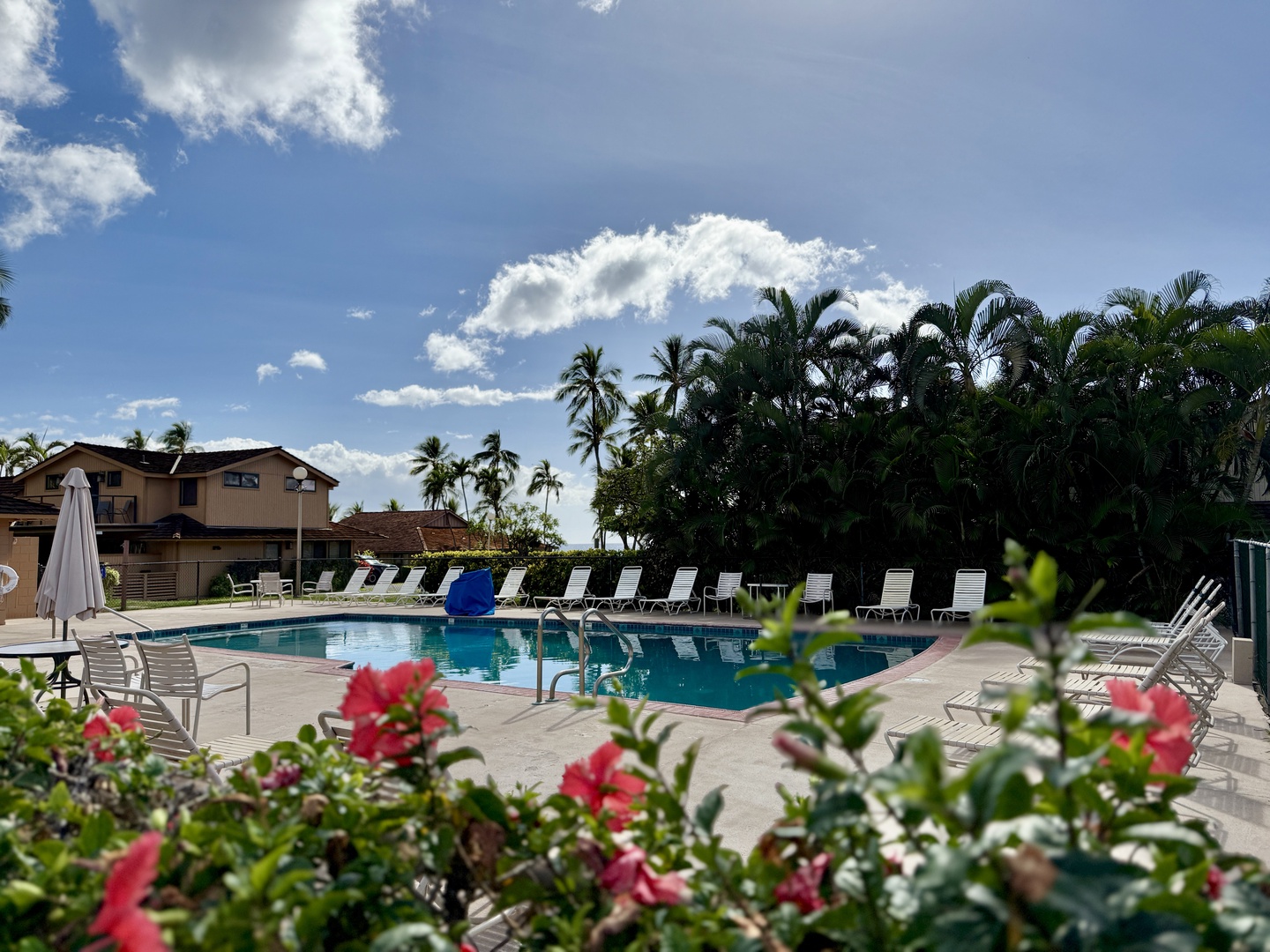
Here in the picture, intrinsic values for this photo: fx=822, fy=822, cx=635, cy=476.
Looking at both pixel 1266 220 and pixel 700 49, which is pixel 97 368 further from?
pixel 1266 220

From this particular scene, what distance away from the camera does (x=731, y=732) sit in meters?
6.25

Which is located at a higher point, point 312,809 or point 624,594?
point 312,809

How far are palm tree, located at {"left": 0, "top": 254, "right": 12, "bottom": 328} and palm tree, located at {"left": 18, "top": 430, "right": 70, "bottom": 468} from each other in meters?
34.9

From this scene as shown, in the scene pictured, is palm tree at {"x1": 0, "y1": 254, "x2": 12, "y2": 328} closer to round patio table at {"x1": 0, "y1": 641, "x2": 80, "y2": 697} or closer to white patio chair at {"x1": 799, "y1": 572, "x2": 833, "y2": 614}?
round patio table at {"x1": 0, "y1": 641, "x2": 80, "y2": 697}

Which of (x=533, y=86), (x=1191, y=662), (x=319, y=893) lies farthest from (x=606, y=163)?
(x=319, y=893)

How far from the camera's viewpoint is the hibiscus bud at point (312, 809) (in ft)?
4.27

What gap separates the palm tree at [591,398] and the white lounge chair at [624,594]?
19.8 meters

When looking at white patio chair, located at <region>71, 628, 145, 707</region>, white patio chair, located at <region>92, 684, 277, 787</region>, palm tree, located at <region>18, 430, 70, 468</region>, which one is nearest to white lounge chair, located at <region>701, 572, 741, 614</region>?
white patio chair, located at <region>71, 628, 145, 707</region>

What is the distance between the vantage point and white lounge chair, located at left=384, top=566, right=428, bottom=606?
65.5ft

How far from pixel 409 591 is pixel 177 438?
151 ft

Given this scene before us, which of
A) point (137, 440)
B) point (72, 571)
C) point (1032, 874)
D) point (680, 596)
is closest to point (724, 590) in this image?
point (680, 596)

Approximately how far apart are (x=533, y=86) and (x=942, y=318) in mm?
8939

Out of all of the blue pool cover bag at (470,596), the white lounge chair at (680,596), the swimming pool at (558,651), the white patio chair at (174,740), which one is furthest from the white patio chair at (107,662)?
→ the white lounge chair at (680,596)

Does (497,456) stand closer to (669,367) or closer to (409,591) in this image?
(669,367)
